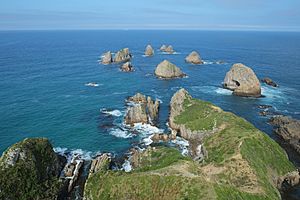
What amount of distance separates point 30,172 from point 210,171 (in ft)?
113

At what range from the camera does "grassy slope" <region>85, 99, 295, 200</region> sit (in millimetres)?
52531

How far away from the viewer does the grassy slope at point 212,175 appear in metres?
52.5

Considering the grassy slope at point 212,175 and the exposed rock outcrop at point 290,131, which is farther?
the exposed rock outcrop at point 290,131

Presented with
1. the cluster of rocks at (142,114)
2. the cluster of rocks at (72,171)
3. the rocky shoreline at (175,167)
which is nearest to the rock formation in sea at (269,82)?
the rocky shoreline at (175,167)

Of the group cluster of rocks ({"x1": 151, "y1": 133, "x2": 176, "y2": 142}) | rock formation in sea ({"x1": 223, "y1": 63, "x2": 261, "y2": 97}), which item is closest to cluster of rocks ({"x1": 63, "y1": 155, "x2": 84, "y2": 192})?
cluster of rocks ({"x1": 151, "y1": 133, "x2": 176, "y2": 142})

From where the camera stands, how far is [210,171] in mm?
60188

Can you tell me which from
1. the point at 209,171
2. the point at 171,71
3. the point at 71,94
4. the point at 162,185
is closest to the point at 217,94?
the point at 171,71

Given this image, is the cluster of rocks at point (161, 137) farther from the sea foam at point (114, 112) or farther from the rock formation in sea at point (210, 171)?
the sea foam at point (114, 112)

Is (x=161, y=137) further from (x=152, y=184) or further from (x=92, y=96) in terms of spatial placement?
(x=92, y=96)

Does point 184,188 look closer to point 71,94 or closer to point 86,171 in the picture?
point 86,171

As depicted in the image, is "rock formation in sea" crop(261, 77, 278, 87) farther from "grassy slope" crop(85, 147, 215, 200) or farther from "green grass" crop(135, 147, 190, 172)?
"grassy slope" crop(85, 147, 215, 200)

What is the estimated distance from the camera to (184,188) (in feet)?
170

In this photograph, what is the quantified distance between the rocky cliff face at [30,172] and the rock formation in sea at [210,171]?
8046mm

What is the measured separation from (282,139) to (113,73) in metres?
99.9
